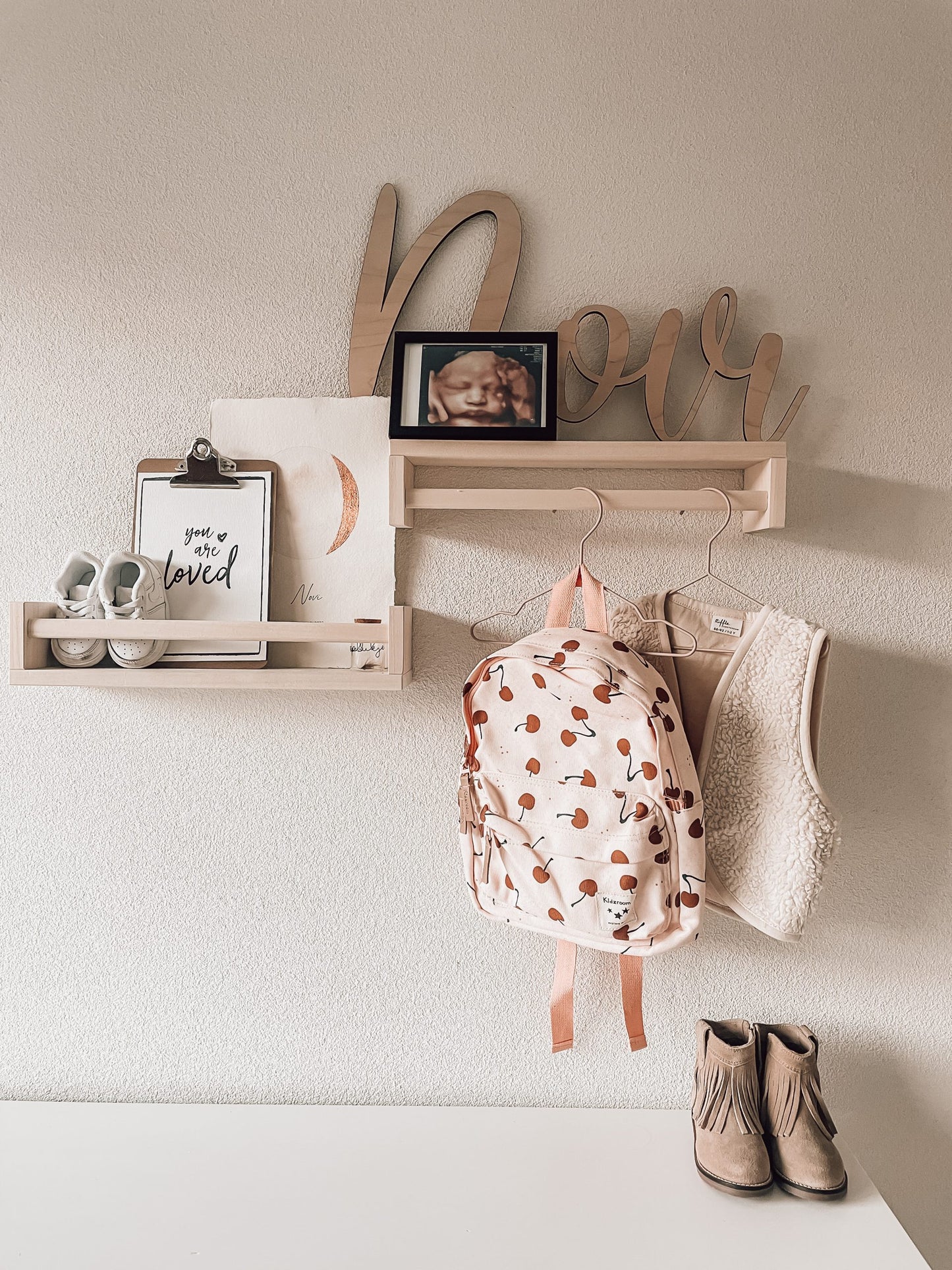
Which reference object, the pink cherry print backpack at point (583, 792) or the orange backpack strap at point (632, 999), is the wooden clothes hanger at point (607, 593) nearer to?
the pink cherry print backpack at point (583, 792)

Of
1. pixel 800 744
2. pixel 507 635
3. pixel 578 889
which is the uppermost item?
pixel 507 635

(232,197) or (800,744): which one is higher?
(232,197)

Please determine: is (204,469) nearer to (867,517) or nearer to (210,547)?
(210,547)

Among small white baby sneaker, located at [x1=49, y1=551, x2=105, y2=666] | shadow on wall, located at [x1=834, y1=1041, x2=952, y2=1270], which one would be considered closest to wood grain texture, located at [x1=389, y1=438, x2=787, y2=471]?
small white baby sneaker, located at [x1=49, y1=551, x2=105, y2=666]

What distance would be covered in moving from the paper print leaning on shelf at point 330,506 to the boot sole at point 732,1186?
857mm

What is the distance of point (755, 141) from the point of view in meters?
1.21

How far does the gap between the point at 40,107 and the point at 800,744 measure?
143 cm

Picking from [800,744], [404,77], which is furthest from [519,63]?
[800,744]

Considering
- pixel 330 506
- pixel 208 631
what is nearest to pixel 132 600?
pixel 208 631

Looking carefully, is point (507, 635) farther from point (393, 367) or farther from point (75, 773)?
point (75, 773)

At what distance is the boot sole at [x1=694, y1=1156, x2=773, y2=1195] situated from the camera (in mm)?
1056

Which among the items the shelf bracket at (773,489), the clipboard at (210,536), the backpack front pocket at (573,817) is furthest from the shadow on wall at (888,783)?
the clipboard at (210,536)

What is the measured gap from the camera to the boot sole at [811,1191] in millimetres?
1053

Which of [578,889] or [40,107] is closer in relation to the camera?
[578,889]
